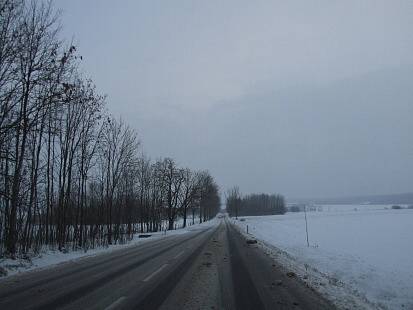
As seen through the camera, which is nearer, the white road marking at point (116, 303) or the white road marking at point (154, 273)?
the white road marking at point (116, 303)

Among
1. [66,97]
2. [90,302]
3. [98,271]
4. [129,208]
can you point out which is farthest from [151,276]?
[129,208]

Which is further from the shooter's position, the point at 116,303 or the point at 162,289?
the point at 162,289

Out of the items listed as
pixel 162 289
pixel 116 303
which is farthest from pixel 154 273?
pixel 116 303

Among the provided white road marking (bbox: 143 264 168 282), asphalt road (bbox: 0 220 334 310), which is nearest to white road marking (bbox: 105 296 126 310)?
asphalt road (bbox: 0 220 334 310)

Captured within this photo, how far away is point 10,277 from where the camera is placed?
14.3m

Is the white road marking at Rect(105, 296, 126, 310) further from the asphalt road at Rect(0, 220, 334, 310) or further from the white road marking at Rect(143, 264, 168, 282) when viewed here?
the white road marking at Rect(143, 264, 168, 282)

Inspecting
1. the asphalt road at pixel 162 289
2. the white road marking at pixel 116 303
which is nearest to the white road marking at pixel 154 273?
the asphalt road at pixel 162 289

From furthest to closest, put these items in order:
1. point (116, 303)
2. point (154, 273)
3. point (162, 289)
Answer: point (154, 273)
point (162, 289)
point (116, 303)

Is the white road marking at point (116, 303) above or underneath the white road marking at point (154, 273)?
above

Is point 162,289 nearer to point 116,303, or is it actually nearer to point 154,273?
point 116,303

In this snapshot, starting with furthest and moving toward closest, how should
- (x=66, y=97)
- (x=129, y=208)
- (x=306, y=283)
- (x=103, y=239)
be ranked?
1. (x=129, y=208)
2. (x=103, y=239)
3. (x=66, y=97)
4. (x=306, y=283)

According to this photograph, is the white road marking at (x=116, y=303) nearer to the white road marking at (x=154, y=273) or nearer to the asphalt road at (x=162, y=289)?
the asphalt road at (x=162, y=289)

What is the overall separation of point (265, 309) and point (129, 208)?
143 ft

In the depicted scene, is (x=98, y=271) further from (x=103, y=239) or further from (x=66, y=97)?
(x=103, y=239)
